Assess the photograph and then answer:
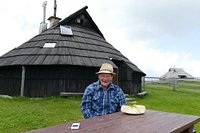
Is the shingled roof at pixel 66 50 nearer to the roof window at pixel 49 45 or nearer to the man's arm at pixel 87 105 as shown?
the roof window at pixel 49 45

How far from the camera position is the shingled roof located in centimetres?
1190

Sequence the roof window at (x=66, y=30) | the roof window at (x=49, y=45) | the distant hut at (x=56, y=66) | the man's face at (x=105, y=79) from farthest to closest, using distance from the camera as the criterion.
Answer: the roof window at (x=66, y=30) → the roof window at (x=49, y=45) → the distant hut at (x=56, y=66) → the man's face at (x=105, y=79)

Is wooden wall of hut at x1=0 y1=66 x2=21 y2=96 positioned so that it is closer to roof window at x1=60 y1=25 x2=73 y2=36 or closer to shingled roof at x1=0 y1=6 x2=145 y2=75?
shingled roof at x1=0 y1=6 x2=145 y2=75

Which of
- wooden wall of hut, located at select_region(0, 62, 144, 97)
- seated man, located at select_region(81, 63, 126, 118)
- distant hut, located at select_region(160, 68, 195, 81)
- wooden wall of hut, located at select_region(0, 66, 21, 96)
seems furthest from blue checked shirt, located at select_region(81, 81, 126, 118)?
distant hut, located at select_region(160, 68, 195, 81)

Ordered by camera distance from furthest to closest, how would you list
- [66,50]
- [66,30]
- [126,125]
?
[66,30] < [66,50] < [126,125]

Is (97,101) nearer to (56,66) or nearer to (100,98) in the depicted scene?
(100,98)

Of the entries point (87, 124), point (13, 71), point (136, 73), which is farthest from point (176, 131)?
point (136, 73)

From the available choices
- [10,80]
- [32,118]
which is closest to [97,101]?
[32,118]

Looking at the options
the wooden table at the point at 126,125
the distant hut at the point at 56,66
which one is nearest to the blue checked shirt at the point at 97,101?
the wooden table at the point at 126,125

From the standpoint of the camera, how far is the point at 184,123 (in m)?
3.06

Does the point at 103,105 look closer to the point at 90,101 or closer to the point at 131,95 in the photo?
the point at 90,101

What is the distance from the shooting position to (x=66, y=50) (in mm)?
12695

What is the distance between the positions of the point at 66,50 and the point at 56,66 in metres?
1.29

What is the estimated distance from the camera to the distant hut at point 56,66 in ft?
38.5
